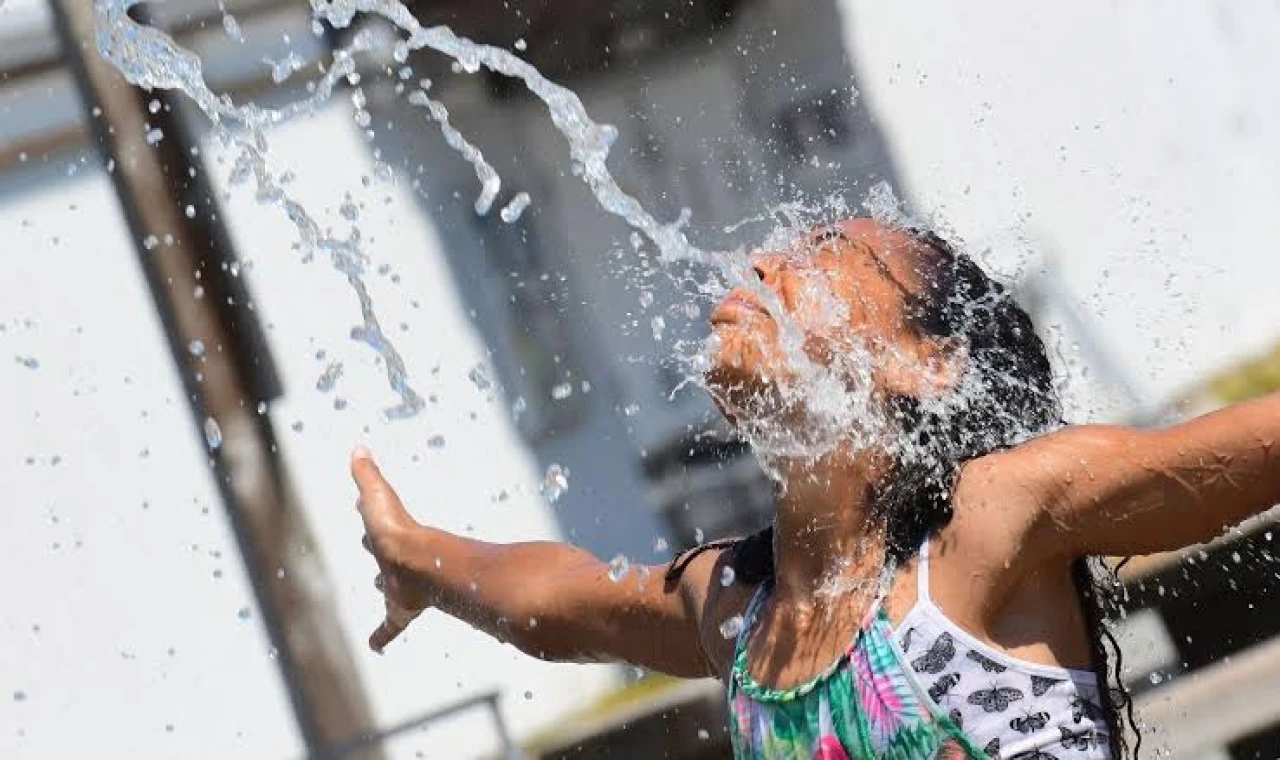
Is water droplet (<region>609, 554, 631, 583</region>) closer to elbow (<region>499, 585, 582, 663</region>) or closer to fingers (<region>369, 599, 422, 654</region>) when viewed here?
elbow (<region>499, 585, 582, 663</region>)

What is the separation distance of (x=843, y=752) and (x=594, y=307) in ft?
13.0

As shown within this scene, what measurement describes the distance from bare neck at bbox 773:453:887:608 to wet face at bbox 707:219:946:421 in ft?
0.24

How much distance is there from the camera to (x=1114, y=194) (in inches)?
202

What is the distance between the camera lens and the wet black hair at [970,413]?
5.90 ft

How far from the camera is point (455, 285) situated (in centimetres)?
564

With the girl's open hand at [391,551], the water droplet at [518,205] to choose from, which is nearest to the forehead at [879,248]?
the girl's open hand at [391,551]

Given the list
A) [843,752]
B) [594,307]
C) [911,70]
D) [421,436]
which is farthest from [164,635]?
[843,752]

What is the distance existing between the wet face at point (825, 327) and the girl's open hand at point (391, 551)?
0.69 m

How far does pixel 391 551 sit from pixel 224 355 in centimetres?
241

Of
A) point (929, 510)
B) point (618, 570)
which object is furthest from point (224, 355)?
point (929, 510)

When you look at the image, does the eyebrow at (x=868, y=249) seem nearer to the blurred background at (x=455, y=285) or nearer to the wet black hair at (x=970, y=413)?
the wet black hair at (x=970, y=413)

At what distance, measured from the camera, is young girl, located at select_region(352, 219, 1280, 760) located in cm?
171

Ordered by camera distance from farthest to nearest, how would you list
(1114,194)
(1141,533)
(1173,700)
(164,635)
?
(164,635) < (1114,194) < (1173,700) < (1141,533)

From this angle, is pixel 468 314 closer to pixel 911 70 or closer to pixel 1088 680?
pixel 911 70
